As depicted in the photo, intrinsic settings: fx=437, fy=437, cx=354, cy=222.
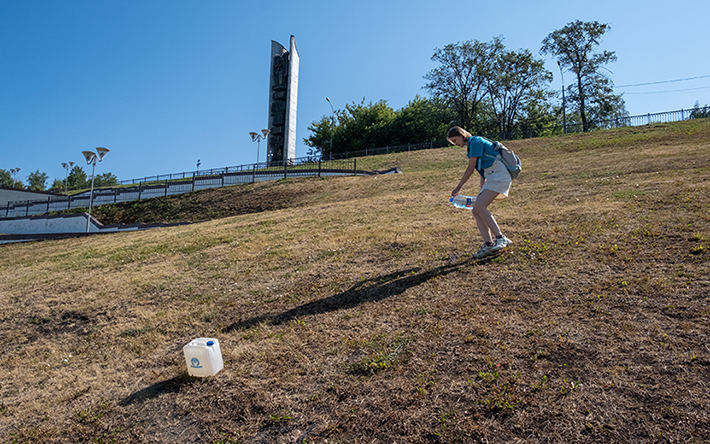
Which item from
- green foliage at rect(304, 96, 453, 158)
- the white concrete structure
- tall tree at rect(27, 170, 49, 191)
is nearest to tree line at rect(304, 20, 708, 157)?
green foliage at rect(304, 96, 453, 158)

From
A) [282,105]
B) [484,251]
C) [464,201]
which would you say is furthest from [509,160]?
[282,105]

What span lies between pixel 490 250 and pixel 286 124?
36.9 metres

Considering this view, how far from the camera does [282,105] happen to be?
41.5 meters

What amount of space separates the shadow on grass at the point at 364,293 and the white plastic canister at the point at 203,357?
1114 millimetres

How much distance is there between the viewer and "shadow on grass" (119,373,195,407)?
4125mm

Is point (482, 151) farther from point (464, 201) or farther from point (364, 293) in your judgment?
point (364, 293)

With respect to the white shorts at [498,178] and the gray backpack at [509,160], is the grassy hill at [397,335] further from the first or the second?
the gray backpack at [509,160]

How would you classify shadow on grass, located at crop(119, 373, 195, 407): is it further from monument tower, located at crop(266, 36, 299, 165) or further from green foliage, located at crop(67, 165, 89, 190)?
green foliage, located at crop(67, 165, 89, 190)

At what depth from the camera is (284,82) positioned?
4156 centimetres

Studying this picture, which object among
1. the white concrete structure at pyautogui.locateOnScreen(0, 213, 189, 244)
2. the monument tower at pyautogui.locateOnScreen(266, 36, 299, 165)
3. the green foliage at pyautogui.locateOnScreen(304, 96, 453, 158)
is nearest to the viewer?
the white concrete structure at pyautogui.locateOnScreen(0, 213, 189, 244)

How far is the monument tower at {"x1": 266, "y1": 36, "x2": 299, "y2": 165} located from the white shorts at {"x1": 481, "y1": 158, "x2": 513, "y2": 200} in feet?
117

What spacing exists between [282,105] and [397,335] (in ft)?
130

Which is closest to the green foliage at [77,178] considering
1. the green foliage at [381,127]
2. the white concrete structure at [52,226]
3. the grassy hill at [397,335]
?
the green foliage at [381,127]

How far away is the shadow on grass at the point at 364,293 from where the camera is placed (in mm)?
5578
